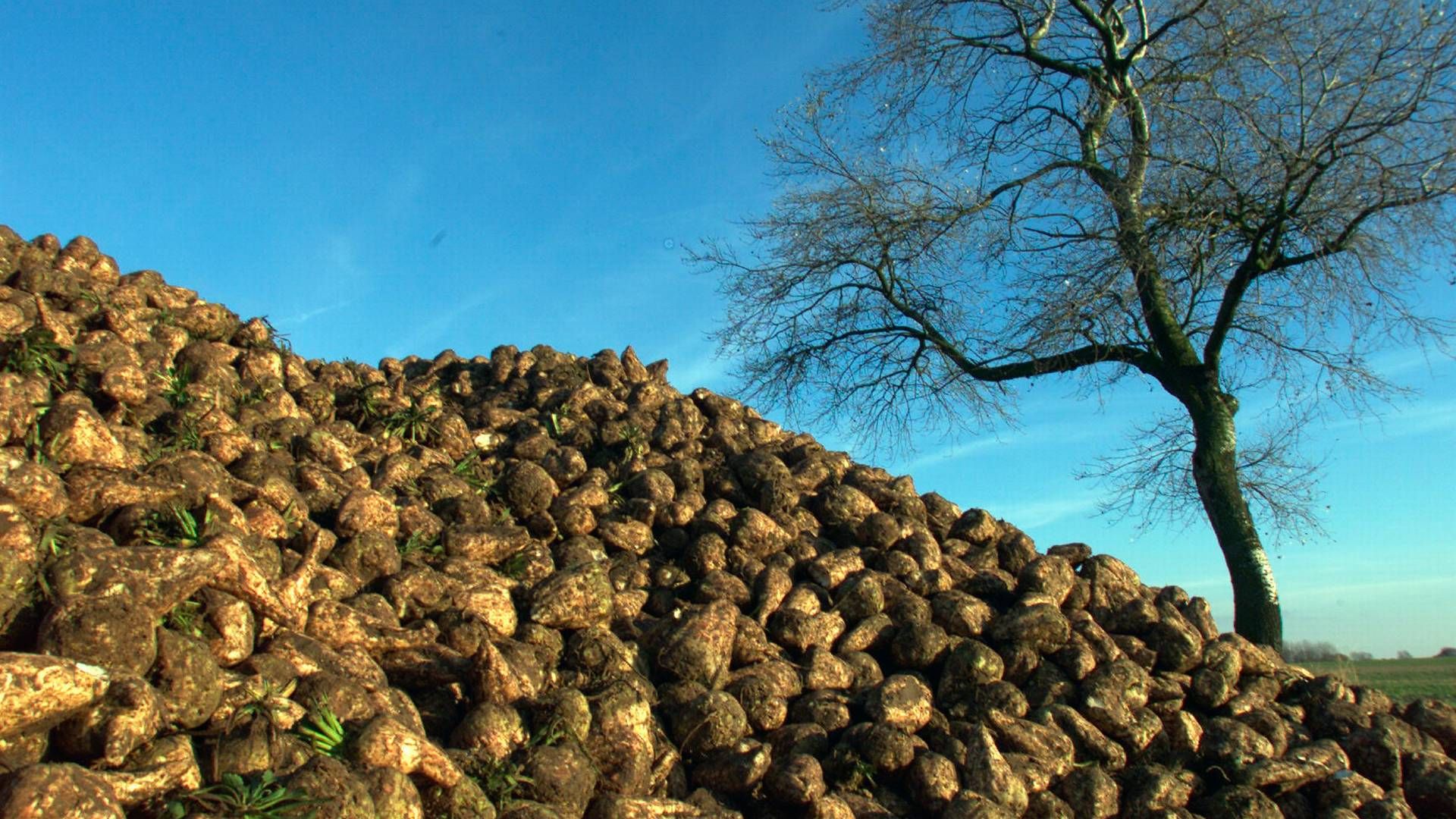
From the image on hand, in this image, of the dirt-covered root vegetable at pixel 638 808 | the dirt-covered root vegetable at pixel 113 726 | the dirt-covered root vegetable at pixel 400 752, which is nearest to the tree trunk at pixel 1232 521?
the dirt-covered root vegetable at pixel 638 808

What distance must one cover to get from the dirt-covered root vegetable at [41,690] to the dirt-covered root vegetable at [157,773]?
0.24 m

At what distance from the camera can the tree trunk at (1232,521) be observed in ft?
32.9

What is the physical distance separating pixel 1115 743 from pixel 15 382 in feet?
20.0

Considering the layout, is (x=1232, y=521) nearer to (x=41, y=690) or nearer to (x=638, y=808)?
(x=638, y=808)

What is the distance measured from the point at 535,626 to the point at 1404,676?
13.7m

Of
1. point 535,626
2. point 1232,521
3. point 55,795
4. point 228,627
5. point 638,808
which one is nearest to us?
point 55,795

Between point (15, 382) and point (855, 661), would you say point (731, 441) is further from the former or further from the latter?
point (15, 382)

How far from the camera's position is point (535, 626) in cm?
569

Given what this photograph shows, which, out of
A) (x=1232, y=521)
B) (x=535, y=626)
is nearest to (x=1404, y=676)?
(x=1232, y=521)

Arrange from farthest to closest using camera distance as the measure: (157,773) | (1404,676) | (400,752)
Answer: (1404,676) → (400,752) → (157,773)

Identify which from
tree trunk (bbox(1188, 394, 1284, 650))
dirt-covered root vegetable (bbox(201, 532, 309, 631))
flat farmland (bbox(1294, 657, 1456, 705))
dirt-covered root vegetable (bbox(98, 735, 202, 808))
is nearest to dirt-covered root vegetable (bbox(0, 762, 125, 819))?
dirt-covered root vegetable (bbox(98, 735, 202, 808))

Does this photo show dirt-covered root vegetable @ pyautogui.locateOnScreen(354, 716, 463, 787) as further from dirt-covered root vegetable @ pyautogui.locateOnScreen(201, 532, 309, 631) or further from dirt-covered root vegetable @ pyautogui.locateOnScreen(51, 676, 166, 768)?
dirt-covered root vegetable @ pyautogui.locateOnScreen(201, 532, 309, 631)

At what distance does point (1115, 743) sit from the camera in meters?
6.35

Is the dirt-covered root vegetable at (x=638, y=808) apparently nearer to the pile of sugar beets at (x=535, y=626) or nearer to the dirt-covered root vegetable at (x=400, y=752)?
the pile of sugar beets at (x=535, y=626)
